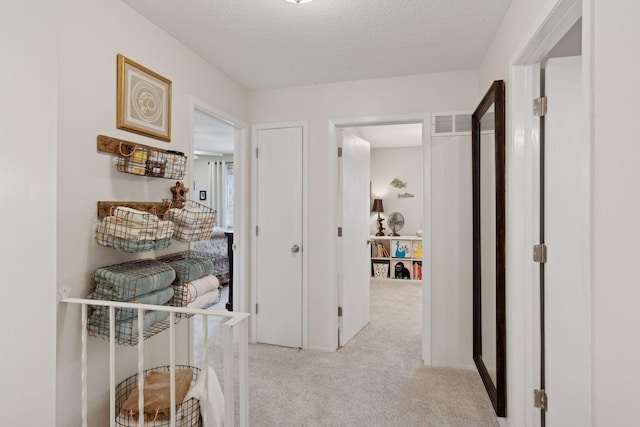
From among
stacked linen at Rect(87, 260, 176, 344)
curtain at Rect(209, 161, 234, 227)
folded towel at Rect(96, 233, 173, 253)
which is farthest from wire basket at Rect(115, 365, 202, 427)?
curtain at Rect(209, 161, 234, 227)

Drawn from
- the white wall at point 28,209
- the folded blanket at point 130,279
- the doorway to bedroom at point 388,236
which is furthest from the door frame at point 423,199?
the white wall at point 28,209

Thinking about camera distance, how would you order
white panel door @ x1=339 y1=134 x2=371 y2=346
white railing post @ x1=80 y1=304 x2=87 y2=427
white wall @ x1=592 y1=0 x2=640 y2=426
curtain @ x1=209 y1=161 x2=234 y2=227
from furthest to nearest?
curtain @ x1=209 y1=161 x2=234 y2=227
white panel door @ x1=339 y1=134 x2=371 y2=346
white railing post @ x1=80 y1=304 x2=87 y2=427
white wall @ x1=592 y1=0 x2=640 y2=426

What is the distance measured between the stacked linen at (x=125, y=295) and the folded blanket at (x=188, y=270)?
17 centimetres

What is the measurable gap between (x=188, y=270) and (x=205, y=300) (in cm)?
21

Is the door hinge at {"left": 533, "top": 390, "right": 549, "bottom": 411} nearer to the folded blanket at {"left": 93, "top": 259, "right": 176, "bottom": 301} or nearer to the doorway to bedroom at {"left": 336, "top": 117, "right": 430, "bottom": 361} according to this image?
the doorway to bedroom at {"left": 336, "top": 117, "right": 430, "bottom": 361}

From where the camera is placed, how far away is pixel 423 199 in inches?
117

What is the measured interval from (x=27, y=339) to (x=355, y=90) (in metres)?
2.75

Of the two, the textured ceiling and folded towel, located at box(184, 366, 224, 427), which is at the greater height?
the textured ceiling

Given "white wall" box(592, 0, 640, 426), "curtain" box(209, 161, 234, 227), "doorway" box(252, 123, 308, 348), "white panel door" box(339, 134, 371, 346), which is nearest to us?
"white wall" box(592, 0, 640, 426)

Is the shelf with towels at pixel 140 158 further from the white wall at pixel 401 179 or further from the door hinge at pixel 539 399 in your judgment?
the white wall at pixel 401 179

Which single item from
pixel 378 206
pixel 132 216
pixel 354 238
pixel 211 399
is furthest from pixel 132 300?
pixel 378 206

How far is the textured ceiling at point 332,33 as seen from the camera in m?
1.99

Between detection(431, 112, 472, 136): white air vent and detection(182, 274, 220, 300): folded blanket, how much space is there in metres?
2.06

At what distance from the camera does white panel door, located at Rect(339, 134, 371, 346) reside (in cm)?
334
